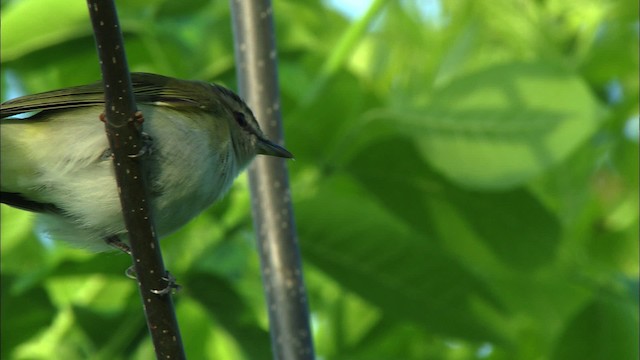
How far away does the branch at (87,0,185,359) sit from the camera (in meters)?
2.65

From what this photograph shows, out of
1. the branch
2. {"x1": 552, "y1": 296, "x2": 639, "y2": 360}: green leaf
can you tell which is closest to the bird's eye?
the branch

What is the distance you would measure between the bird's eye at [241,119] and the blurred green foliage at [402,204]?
54 centimetres

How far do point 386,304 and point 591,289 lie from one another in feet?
3.21

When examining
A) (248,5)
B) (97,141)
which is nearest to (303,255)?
(248,5)

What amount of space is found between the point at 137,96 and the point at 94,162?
1.14ft

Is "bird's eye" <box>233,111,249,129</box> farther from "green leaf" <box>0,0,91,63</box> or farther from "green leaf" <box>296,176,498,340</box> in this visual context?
"green leaf" <box>0,0,91,63</box>

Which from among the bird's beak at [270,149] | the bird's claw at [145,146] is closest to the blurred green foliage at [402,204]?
the bird's beak at [270,149]

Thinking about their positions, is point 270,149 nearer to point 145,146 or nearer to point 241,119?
point 241,119

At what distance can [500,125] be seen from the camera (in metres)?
4.78

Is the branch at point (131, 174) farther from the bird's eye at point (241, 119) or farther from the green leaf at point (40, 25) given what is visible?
the green leaf at point (40, 25)

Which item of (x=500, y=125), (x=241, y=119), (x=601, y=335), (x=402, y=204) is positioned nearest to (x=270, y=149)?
(x=241, y=119)

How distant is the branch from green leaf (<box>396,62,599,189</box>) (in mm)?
1900

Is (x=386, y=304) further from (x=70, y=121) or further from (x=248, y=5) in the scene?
(x=70, y=121)

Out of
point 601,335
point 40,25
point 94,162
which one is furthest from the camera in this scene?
point 601,335
